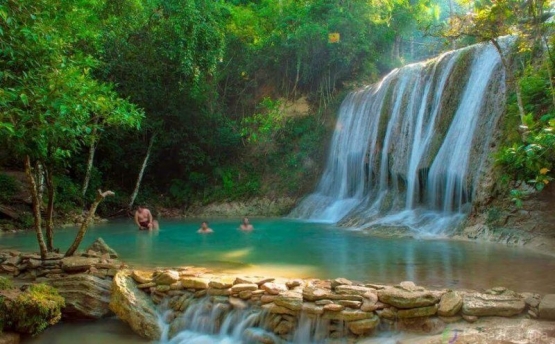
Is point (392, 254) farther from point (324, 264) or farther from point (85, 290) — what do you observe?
point (85, 290)

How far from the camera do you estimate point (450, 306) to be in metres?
4.91

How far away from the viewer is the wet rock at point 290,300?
5355 mm

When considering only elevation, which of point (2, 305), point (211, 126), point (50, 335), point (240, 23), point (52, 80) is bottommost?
point (50, 335)

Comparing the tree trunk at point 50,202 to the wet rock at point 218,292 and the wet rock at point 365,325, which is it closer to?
the wet rock at point 218,292

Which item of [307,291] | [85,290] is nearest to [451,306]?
[307,291]

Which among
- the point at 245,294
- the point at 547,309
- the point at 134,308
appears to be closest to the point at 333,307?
the point at 245,294

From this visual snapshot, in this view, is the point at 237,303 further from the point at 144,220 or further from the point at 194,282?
the point at 144,220

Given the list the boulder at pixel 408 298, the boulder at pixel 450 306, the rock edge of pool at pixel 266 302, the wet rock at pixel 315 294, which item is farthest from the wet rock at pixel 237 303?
the boulder at pixel 450 306

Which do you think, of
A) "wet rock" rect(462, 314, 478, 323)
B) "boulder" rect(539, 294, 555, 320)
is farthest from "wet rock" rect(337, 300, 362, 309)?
"boulder" rect(539, 294, 555, 320)

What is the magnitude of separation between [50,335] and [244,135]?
17354 mm

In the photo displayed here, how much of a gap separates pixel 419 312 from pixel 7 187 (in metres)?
14.9

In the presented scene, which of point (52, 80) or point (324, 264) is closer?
point (52, 80)

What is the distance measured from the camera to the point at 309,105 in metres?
23.1

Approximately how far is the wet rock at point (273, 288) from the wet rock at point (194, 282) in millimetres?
832
